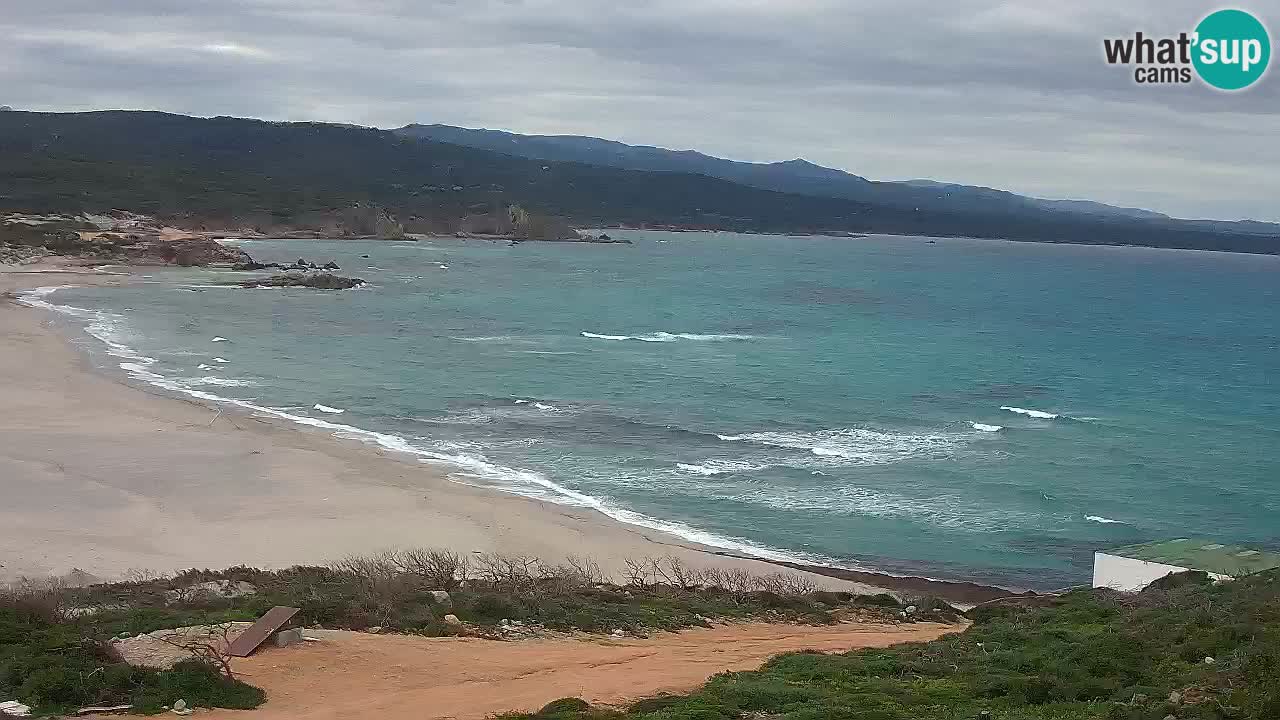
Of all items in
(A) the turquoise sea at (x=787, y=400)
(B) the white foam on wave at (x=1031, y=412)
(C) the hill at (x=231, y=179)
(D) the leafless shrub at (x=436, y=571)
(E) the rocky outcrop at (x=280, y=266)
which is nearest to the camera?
(D) the leafless shrub at (x=436, y=571)

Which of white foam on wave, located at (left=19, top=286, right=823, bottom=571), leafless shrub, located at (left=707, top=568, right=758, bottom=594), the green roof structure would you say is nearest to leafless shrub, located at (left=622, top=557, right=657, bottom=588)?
leafless shrub, located at (left=707, top=568, right=758, bottom=594)

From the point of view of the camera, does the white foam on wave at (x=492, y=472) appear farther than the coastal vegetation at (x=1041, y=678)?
Yes

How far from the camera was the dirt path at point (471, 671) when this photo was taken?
39.2 ft

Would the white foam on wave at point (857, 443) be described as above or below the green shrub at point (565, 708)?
below

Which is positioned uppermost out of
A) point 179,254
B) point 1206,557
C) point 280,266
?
point 179,254

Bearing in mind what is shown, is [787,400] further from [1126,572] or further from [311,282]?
[311,282]

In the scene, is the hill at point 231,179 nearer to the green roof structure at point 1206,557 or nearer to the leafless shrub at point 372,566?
the leafless shrub at point 372,566

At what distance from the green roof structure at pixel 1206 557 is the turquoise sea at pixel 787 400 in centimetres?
198

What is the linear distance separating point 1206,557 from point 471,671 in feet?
52.9

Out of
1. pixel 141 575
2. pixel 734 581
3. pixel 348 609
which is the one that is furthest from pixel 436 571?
pixel 141 575

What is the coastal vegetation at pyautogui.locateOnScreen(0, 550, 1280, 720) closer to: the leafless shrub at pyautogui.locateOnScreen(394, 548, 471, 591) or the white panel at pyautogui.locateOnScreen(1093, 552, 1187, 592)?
the leafless shrub at pyautogui.locateOnScreen(394, 548, 471, 591)

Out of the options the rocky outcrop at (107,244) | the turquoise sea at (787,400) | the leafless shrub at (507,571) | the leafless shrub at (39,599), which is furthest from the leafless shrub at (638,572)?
the rocky outcrop at (107,244)

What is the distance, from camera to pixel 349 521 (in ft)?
82.6

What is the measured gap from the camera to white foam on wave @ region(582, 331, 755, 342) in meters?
60.5
